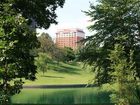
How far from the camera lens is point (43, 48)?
17888 cm

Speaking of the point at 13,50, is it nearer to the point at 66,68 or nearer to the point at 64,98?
the point at 64,98

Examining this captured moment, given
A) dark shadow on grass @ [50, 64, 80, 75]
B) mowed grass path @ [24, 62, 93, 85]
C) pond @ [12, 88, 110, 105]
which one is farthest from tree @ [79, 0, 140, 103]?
dark shadow on grass @ [50, 64, 80, 75]

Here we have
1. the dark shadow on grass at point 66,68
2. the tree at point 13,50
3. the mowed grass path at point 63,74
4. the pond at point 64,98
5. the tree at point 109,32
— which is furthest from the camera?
the dark shadow on grass at point 66,68

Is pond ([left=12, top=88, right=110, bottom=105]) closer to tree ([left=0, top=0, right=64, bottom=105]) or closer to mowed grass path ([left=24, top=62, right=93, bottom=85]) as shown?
tree ([left=0, top=0, right=64, bottom=105])

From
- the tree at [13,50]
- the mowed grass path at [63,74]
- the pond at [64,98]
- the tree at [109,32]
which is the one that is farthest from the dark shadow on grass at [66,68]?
the tree at [13,50]

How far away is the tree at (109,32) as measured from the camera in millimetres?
46750

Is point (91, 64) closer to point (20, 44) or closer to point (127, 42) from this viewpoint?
point (127, 42)

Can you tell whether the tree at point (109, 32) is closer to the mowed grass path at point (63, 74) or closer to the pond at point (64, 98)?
the pond at point (64, 98)

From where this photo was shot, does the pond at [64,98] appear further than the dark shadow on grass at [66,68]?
No

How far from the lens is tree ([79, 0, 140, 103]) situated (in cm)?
4675

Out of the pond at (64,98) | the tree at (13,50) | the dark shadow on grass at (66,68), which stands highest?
the tree at (13,50)

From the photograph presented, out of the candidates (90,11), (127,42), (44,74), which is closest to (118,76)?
(127,42)

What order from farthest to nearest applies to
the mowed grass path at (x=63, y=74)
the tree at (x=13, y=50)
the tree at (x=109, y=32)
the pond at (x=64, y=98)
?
the mowed grass path at (x=63, y=74)
the pond at (x=64, y=98)
the tree at (x=109, y=32)
the tree at (x=13, y=50)

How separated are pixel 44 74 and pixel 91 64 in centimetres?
10096
